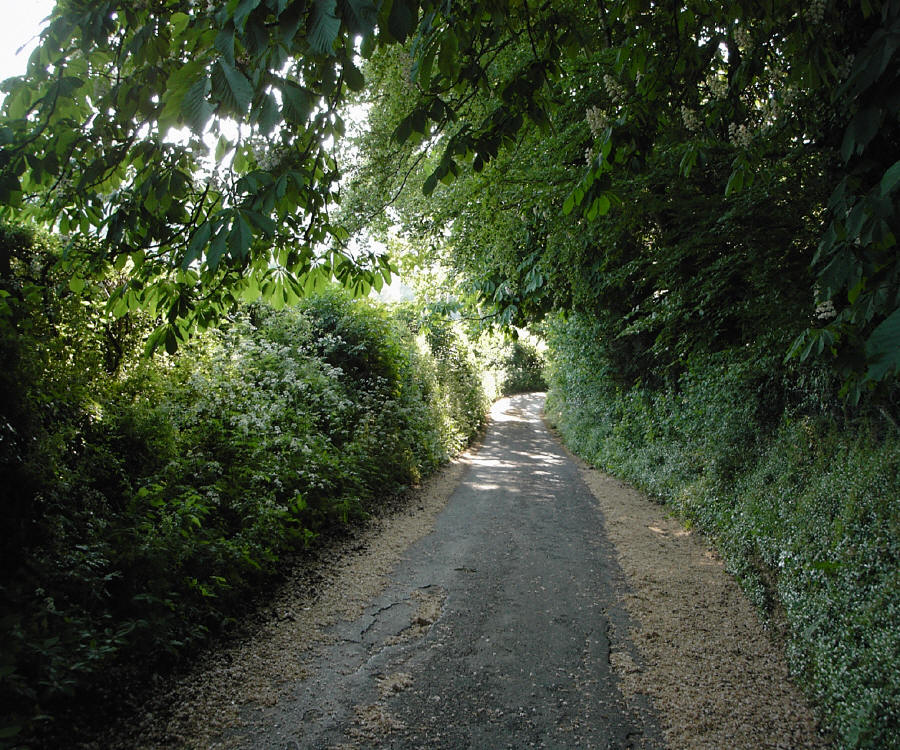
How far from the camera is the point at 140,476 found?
4.58m

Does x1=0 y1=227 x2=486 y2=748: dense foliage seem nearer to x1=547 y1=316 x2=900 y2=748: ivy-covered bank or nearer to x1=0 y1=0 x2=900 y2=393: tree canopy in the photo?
x1=0 y1=0 x2=900 y2=393: tree canopy

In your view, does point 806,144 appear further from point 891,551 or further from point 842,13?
point 891,551

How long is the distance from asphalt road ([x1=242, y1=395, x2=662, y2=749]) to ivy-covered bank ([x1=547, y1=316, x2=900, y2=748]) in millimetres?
1180

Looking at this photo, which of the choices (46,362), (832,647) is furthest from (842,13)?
(46,362)

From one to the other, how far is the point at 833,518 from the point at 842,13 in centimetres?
353

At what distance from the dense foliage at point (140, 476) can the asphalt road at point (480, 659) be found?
41.9 inches

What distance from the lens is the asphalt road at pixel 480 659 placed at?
10.0ft

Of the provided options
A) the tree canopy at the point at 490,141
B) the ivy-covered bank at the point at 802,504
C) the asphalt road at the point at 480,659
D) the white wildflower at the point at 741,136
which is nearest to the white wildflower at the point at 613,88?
the tree canopy at the point at 490,141

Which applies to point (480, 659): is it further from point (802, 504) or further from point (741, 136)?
point (741, 136)

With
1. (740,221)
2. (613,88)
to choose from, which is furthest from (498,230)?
(613,88)

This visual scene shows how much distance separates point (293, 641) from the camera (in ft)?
13.3

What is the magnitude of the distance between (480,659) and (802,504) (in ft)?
10.2

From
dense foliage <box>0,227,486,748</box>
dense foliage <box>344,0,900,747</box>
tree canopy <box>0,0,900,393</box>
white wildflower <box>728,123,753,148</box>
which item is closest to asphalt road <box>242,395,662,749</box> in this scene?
dense foliage <box>0,227,486,748</box>

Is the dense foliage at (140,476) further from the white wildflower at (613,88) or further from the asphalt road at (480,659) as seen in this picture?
the white wildflower at (613,88)
